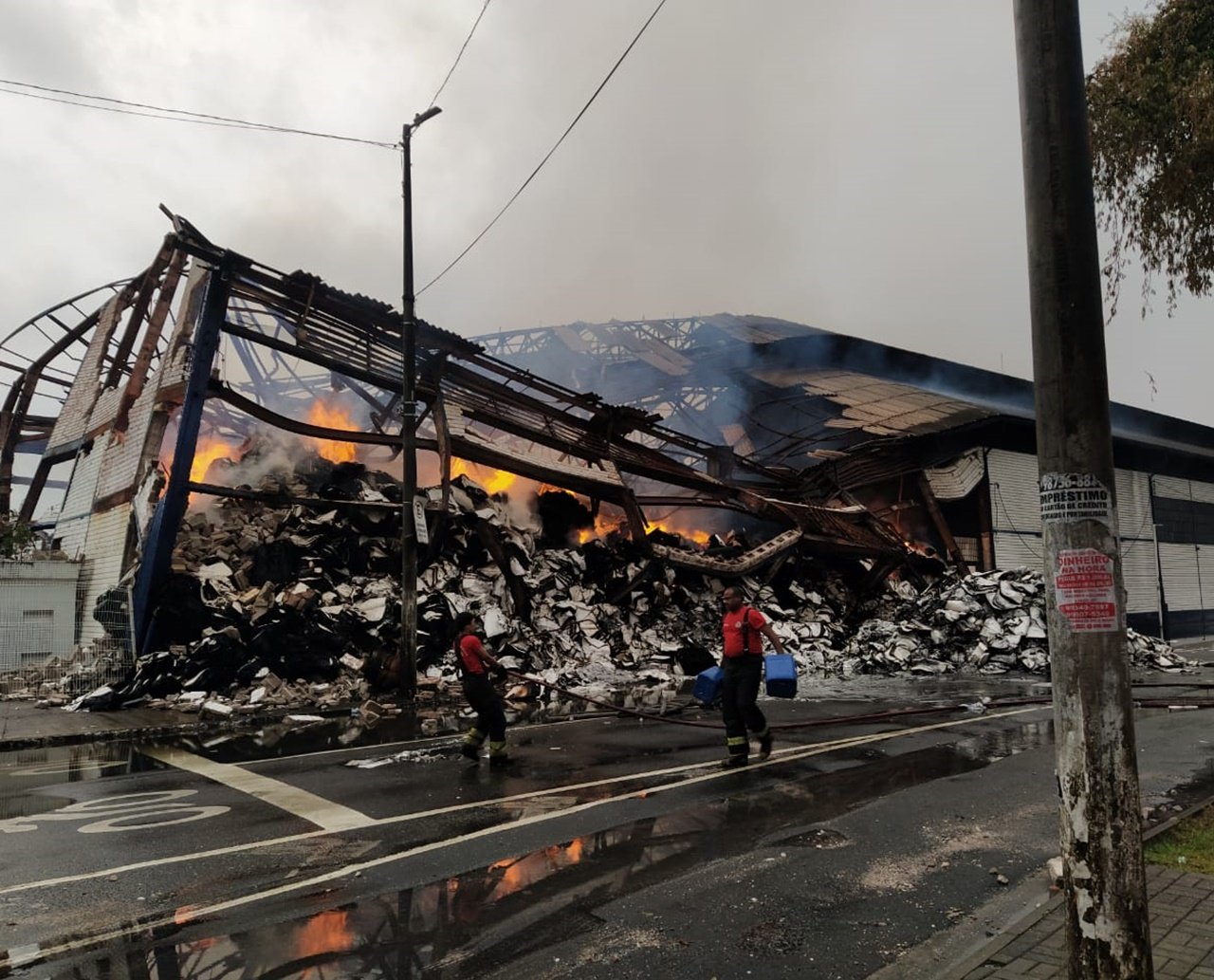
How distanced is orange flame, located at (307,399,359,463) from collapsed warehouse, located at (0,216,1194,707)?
73 millimetres

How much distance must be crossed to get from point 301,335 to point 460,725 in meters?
8.56

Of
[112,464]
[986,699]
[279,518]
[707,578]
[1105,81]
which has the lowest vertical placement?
[986,699]

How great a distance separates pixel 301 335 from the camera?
51.5 ft

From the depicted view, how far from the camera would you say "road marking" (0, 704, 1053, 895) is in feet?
16.6

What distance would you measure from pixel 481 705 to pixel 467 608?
804 cm

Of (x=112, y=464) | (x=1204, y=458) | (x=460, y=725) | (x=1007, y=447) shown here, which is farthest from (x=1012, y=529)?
(x=112, y=464)

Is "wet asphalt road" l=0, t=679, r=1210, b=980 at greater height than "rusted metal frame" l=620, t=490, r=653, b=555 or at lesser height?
lesser

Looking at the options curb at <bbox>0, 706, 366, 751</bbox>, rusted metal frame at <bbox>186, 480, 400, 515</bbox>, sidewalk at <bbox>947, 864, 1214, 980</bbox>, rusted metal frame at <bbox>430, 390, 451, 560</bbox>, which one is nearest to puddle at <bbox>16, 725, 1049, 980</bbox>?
sidewalk at <bbox>947, 864, 1214, 980</bbox>

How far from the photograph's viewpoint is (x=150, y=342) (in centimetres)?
1689

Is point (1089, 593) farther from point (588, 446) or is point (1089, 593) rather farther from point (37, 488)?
point (37, 488)

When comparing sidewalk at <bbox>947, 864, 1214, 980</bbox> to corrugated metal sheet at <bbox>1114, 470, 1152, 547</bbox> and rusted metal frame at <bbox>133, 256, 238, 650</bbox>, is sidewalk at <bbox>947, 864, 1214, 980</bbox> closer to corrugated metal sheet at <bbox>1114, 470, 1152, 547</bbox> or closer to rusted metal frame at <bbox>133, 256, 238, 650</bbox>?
rusted metal frame at <bbox>133, 256, 238, 650</bbox>

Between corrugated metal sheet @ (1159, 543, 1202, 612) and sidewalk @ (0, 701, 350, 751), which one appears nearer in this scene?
sidewalk @ (0, 701, 350, 751)

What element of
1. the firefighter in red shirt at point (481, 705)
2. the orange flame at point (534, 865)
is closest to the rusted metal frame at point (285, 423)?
the firefighter in red shirt at point (481, 705)

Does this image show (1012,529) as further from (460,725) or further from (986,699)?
(460,725)
